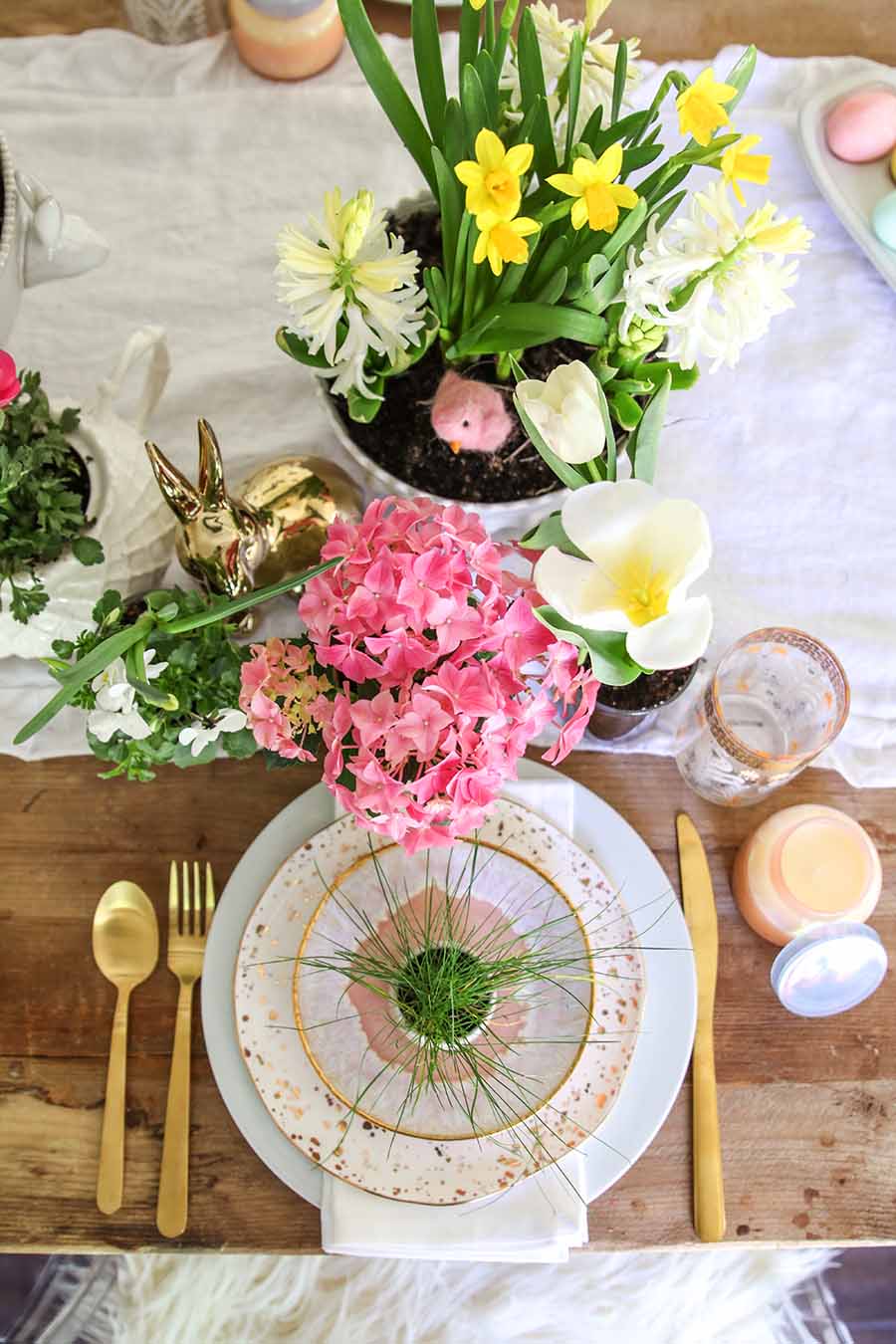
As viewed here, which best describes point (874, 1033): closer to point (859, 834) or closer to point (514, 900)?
point (859, 834)

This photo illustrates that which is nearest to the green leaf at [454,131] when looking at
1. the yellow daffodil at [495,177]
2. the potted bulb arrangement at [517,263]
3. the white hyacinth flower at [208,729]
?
the potted bulb arrangement at [517,263]

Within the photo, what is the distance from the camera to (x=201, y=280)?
0.80 m

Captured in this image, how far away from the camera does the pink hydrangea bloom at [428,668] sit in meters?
0.48

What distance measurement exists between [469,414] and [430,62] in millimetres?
183

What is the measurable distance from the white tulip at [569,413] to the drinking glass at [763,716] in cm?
27

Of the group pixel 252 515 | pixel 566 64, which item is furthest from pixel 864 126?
pixel 252 515

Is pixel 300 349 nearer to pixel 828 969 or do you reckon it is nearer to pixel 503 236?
pixel 503 236

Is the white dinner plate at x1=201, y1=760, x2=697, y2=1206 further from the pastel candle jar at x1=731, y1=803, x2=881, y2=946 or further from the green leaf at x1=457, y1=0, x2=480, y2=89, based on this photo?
the green leaf at x1=457, y1=0, x2=480, y2=89

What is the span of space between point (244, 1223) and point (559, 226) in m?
0.60

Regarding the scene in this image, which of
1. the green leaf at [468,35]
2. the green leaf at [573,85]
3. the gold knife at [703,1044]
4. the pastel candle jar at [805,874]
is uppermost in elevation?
the green leaf at [468,35]

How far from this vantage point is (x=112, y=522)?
0.62 m

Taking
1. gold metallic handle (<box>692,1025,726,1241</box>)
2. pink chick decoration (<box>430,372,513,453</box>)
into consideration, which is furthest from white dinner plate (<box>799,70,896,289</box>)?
gold metallic handle (<box>692,1025,726,1241</box>)

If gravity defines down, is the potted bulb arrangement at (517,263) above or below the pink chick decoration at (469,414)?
above

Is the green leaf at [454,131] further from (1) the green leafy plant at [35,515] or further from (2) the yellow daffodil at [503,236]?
(1) the green leafy plant at [35,515]
